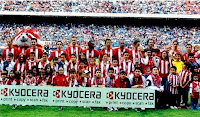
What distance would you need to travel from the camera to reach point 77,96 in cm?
567

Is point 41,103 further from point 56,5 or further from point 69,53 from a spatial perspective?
point 56,5

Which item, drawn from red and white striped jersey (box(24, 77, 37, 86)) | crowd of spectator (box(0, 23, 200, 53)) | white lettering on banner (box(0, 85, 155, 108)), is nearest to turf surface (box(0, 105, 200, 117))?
white lettering on banner (box(0, 85, 155, 108))

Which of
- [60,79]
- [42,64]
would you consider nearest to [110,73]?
[60,79]

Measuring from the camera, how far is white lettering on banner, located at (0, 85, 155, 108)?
5629 millimetres

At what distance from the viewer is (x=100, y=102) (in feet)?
18.7

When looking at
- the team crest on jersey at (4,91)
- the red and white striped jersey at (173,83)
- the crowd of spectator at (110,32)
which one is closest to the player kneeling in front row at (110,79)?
the red and white striped jersey at (173,83)

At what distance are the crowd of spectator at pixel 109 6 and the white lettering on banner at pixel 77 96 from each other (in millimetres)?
14762

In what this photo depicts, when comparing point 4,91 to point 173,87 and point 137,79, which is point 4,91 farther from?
point 173,87

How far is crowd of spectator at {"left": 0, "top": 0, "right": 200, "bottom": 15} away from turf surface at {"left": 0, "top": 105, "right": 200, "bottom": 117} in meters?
14.7

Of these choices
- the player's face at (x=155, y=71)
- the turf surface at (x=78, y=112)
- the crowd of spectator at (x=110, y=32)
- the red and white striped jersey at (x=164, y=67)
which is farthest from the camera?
the crowd of spectator at (x=110, y=32)

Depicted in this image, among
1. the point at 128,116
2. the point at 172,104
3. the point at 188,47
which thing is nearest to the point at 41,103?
the point at 128,116

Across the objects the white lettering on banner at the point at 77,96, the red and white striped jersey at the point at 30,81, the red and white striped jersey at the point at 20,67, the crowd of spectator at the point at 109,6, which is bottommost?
the white lettering on banner at the point at 77,96

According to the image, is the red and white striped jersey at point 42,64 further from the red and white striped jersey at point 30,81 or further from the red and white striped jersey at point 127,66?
the red and white striped jersey at point 127,66

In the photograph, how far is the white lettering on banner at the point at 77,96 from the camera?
5.63 meters
